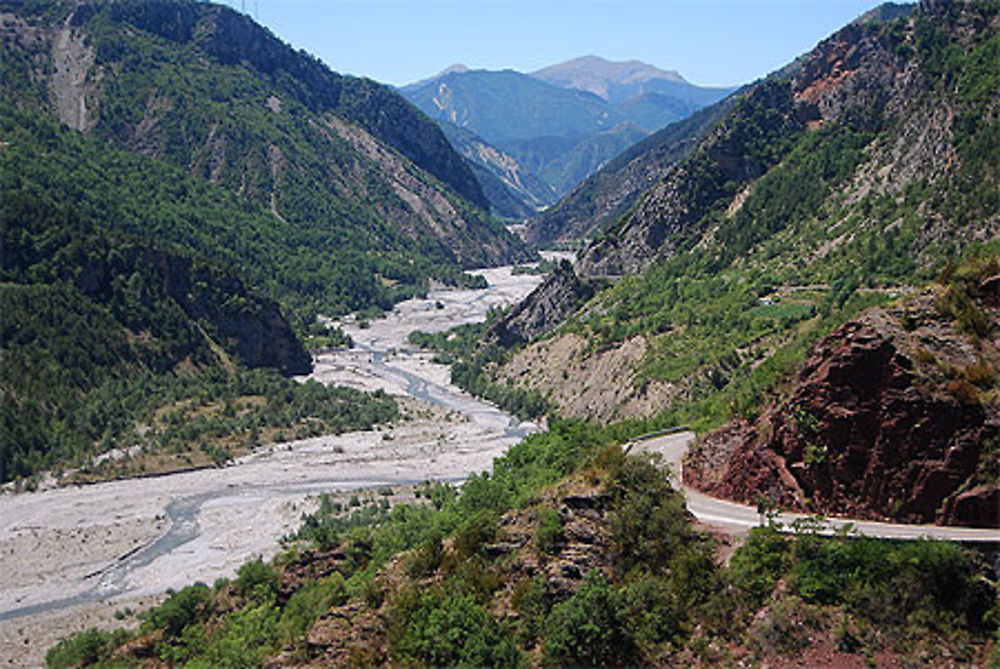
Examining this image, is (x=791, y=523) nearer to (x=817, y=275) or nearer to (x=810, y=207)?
(x=817, y=275)

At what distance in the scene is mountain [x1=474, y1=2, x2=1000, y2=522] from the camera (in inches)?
910

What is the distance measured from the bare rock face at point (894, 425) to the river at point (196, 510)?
38.6m

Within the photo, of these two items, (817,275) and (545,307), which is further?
(545,307)

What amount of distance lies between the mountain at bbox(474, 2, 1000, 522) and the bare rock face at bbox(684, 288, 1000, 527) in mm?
58

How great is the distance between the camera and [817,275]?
236 feet

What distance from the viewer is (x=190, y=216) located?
156750 millimetres

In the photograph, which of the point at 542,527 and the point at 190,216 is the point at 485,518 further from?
the point at 190,216

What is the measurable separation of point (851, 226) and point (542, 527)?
60159mm

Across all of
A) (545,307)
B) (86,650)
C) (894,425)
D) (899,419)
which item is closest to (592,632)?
(894,425)

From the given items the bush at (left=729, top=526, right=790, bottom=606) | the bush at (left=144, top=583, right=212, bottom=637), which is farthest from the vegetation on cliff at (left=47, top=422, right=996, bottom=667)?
the bush at (left=144, top=583, right=212, bottom=637)

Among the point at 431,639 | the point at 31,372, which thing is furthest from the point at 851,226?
the point at 31,372

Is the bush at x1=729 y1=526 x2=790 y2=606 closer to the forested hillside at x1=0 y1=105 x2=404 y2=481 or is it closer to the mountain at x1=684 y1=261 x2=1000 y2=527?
Answer: the mountain at x1=684 y1=261 x2=1000 y2=527

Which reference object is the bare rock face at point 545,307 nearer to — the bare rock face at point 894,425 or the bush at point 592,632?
the bare rock face at point 894,425

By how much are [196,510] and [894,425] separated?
55571 mm
